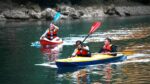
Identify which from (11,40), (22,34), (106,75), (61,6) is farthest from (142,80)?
(61,6)

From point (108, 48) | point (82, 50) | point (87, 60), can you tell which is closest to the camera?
point (87, 60)

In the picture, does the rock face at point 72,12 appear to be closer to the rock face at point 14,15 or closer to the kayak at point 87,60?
the rock face at point 14,15

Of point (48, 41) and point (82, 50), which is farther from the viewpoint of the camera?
point (48, 41)

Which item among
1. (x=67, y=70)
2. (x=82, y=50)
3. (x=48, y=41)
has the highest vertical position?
(x=82, y=50)

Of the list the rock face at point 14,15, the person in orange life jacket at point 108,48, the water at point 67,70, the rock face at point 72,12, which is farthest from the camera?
the rock face at point 72,12

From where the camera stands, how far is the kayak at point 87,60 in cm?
2788

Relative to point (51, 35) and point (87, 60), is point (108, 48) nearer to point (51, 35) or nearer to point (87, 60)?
point (87, 60)

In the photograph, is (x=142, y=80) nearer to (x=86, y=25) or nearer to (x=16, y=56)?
(x=16, y=56)

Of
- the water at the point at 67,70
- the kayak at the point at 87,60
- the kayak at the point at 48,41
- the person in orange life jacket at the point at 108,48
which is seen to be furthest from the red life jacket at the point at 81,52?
the kayak at the point at 48,41

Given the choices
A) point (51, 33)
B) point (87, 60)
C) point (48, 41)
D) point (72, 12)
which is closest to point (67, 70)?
point (87, 60)

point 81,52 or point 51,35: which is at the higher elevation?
point 81,52

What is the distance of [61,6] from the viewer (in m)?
74.4

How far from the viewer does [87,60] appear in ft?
94.0

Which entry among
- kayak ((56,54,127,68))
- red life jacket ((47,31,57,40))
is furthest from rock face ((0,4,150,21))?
kayak ((56,54,127,68))
